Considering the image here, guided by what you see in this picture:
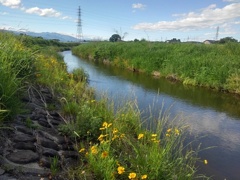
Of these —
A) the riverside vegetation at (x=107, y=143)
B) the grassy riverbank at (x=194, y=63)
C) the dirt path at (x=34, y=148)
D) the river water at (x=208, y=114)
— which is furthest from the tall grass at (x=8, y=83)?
the grassy riverbank at (x=194, y=63)

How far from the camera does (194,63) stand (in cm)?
1708

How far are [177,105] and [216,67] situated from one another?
5624mm

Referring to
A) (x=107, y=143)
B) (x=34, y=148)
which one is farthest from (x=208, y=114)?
(x=34, y=148)

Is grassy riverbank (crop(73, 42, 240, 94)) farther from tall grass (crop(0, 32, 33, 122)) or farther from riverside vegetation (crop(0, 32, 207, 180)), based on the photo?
tall grass (crop(0, 32, 33, 122))

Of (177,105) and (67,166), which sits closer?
(67,166)

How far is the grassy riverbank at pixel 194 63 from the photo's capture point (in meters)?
Answer: 14.7

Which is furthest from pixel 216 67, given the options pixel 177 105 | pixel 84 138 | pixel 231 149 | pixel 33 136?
pixel 33 136

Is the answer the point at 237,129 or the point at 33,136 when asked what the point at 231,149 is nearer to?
the point at 237,129

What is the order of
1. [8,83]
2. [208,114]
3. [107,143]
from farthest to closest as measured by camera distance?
[208,114] < [107,143] < [8,83]

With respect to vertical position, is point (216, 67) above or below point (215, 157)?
above

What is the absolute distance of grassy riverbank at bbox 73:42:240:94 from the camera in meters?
14.7

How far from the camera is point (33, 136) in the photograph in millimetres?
4301

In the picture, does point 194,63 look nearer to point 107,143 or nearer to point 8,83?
point 107,143

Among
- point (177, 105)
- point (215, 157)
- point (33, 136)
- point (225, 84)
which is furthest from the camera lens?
point (225, 84)
